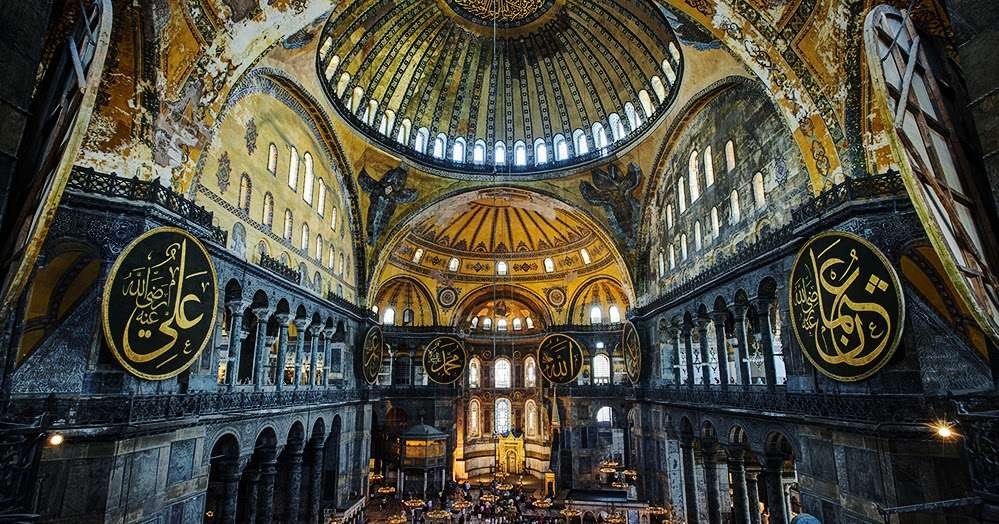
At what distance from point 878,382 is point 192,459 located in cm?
1263

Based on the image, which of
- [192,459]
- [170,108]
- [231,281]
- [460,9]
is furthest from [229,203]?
[460,9]

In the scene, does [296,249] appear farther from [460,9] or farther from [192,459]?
[460,9]

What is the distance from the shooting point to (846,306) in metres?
8.51

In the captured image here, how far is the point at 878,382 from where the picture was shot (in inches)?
327

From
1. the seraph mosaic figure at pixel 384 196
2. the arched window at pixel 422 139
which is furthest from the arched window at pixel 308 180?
the arched window at pixel 422 139

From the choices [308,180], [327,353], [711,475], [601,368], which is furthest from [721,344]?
[601,368]

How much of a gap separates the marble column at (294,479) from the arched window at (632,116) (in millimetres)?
17040

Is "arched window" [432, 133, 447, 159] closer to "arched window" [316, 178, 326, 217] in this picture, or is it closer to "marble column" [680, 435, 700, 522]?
"arched window" [316, 178, 326, 217]

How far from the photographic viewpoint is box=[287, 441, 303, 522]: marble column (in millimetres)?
16375

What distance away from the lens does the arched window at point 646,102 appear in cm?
1919

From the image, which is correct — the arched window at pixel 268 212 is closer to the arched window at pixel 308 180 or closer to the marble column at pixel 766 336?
the arched window at pixel 308 180

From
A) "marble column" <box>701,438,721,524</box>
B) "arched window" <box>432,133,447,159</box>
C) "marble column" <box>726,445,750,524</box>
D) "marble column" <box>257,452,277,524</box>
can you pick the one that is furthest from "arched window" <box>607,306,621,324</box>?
"marble column" <box>257,452,277,524</box>

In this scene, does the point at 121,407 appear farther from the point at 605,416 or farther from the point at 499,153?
the point at 605,416

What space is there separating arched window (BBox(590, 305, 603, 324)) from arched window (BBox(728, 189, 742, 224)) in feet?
51.9
